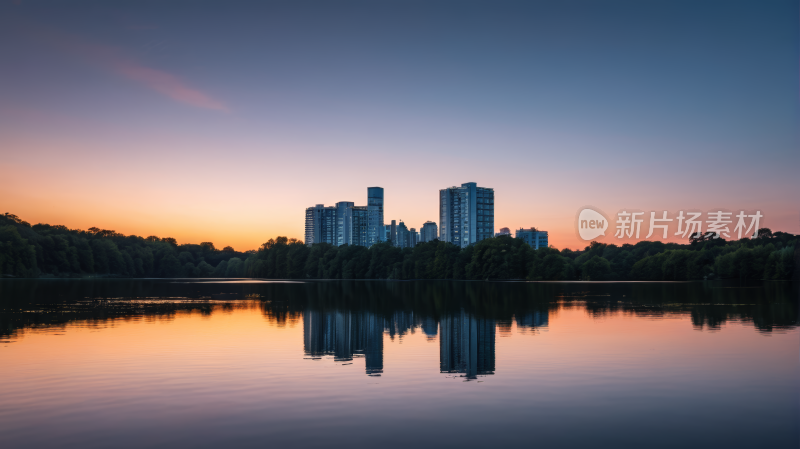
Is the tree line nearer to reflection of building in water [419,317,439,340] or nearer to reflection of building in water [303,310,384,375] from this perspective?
reflection of building in water [419,317,439,340]

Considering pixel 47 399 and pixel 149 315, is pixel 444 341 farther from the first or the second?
pixel 149 315

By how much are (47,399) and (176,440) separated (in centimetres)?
674

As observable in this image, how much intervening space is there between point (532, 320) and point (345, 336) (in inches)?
640

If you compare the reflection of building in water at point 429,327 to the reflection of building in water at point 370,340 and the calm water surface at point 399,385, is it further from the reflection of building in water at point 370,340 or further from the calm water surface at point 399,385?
the reflection of building in water at point 370,340

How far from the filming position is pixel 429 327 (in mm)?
39000

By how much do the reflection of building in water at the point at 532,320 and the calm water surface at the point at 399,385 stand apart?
2.65ft

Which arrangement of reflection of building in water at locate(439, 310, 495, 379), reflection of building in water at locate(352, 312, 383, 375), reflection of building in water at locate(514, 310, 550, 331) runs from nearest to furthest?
reflection of building in water at locate(439, 310, 495, 379) → reflection of building in water at locate(352, 312, 383, 375) → reflection of building in water at locate(514, 310, 550, 331)

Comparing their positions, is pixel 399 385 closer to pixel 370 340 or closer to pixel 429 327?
pixel 370 340

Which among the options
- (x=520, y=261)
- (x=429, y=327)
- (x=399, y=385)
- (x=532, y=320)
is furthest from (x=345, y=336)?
(x=520, y=261)

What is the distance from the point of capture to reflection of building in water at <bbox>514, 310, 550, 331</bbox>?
128 ft

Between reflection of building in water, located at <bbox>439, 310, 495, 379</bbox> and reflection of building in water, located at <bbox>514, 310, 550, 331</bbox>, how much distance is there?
209 cm

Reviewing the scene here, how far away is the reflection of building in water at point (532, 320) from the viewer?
39156mm

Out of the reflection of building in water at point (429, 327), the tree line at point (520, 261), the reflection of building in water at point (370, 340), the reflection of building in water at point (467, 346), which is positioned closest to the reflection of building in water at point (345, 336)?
the reflection of building in water at point (370, 340)

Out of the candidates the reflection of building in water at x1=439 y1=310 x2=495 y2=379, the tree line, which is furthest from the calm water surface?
the tree line
